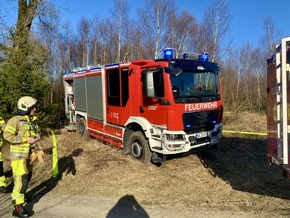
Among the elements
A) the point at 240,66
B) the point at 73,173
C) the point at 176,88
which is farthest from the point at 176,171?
the point at 240,66

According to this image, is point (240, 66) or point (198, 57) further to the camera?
point (240, 66)

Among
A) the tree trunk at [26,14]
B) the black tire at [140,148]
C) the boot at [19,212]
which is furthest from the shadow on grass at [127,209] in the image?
the tree trunk at [26,14]

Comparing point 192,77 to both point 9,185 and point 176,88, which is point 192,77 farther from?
point 9,185

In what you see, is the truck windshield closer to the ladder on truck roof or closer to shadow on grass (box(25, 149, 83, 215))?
the ladder on truck roof

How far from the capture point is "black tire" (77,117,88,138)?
10.4 metres

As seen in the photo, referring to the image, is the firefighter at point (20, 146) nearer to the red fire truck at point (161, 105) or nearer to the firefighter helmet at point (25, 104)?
the firefighter helmet at point (25, 104)

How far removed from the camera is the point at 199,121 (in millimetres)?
6969

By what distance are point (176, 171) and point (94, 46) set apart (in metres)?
23.7

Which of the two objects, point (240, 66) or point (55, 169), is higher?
point (240, 66)

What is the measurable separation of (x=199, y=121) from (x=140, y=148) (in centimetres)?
163

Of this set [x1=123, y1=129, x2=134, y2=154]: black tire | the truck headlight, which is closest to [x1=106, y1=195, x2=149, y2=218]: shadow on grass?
the truck headlight

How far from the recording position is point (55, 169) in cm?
638

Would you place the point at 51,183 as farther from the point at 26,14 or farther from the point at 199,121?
the point at 26,14

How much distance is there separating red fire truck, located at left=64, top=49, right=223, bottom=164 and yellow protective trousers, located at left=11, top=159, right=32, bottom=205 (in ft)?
10.3
